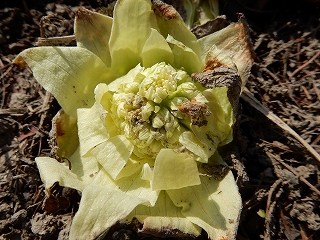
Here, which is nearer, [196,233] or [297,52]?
[196,233]

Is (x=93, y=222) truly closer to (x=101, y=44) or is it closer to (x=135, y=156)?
(x=135, y=156)

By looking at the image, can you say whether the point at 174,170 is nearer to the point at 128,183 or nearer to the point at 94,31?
the point at 128,183

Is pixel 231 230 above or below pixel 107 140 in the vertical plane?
below

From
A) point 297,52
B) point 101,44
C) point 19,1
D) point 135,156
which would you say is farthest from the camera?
point 19,1

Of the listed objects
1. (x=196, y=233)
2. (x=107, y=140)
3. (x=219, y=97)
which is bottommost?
(x=196, y=233)

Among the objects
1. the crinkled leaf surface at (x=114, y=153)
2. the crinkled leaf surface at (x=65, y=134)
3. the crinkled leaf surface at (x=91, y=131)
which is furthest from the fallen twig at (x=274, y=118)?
the crinkled leaf surface at (x=65, y=134)

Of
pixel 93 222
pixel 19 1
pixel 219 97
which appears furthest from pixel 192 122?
pixel 19 1

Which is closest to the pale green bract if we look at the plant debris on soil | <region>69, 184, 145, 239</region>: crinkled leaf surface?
<region>69, 184, 145, 239</region>: crinkled leaf surface
